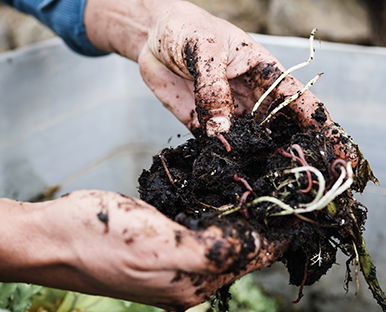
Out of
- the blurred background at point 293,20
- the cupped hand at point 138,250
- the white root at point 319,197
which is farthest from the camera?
the blurred background at point 293,20

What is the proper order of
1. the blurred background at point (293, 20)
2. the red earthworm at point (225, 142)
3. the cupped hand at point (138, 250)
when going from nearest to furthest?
the cupped hand at point (138, 250)
the red earthworm at point (225, 142)
the blurred background at point (293, 20)

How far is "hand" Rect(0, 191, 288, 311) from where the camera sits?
628 millimetres

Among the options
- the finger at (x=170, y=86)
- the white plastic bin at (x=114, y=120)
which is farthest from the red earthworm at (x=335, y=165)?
the white plastic bin at (x=114, y=120)

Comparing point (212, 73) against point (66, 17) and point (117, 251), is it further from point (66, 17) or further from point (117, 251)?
point (66, 17)

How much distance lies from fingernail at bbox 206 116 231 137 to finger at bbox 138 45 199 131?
0.40m

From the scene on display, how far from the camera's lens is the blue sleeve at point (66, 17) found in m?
1.63

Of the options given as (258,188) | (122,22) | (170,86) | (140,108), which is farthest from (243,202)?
(140,108)

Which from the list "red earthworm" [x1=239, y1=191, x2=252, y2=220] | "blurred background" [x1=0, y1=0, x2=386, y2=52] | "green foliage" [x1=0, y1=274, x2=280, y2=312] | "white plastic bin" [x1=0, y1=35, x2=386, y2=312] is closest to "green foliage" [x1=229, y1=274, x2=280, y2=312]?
"green foliage" [x1=0, y1=274, x2=280, y2=312]

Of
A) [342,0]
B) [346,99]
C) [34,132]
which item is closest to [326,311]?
[346,99]

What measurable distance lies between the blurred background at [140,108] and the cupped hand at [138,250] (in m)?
1.05

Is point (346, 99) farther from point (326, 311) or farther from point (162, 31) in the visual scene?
point (326, 311)

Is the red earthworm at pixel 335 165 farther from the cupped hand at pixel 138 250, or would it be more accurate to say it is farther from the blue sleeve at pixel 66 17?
the blue sleeve at pixel 66 17

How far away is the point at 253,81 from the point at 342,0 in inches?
50.9

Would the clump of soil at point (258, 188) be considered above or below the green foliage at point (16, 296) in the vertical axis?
above
